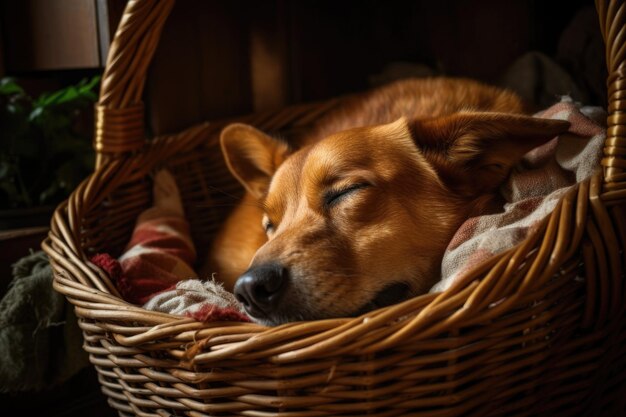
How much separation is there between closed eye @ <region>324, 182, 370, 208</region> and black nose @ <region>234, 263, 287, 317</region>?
0.74 feet

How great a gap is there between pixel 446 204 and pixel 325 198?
0.26m

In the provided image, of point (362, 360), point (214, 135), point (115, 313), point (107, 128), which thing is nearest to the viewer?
point (362, 360)

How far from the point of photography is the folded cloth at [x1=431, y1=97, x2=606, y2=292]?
1022mm

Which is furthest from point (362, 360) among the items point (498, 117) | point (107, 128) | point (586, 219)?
point (107, 128)

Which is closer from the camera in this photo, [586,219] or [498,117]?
[586,219]

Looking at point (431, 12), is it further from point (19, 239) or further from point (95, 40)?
point (19, 239)

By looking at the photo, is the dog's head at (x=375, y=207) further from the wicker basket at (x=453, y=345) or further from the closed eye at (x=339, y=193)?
the wicker basket at (x=453, y=345)

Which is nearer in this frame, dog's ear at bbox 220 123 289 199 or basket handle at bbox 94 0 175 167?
basket handle at bbox 94 0 175 167

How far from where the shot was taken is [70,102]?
1857mm

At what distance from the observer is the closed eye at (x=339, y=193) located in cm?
120

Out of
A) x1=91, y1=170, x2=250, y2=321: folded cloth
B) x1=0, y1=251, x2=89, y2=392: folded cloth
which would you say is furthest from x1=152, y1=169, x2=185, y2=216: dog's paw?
x1=0, y1=251, x2=89, y2=392: folded cloth

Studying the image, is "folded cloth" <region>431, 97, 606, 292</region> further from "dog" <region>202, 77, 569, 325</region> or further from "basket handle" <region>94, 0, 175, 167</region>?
"basket handle" <region>94, 0, 175, 167</region>

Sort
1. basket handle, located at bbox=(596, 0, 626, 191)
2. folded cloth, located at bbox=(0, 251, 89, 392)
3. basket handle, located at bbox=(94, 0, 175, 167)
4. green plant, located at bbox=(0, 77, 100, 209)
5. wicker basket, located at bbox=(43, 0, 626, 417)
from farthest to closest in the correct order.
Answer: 1. green plant, located at bbox=(0, 77, 100, 209)
2. basket handle, located at bbox=(94, 0, 175, 167)
3. folded cloth, located at bbox=(0, 251, 89, 392)
4. basket handle, located at bbox=(596, 0, 626, 191)
5. wicker basket, located at bbox=(43, 0, 626, 417)

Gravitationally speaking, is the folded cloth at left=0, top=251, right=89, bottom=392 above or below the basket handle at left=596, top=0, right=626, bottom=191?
below
